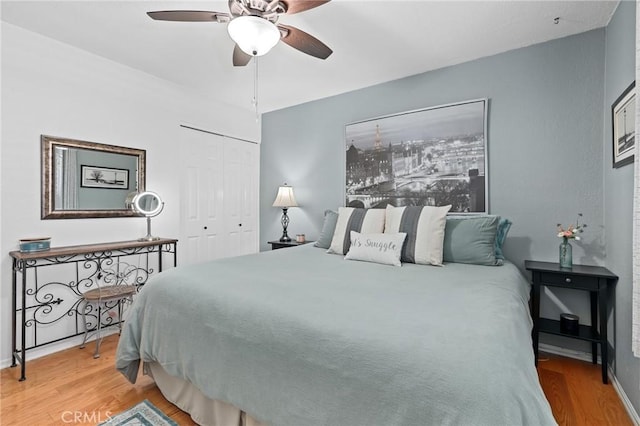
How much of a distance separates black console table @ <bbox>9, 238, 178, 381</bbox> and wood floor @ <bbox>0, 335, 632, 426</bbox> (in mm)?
207

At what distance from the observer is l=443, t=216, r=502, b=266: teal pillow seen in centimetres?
221

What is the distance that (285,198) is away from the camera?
3.88 meters

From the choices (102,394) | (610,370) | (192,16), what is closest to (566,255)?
(610,370)

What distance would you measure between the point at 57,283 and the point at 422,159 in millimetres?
3428

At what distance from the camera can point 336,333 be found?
1099mm

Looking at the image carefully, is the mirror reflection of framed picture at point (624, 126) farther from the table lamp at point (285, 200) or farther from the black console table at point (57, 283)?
the black console table at point (57, 283)

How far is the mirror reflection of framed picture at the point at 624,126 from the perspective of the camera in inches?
68.1

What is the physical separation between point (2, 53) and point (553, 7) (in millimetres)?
3938

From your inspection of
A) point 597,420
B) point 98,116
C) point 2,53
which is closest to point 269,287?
point 597,420

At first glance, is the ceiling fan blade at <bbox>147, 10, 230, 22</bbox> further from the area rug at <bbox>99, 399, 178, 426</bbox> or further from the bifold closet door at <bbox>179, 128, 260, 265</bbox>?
the area rug at <bbox>99, 399, 178, 426</bbox>

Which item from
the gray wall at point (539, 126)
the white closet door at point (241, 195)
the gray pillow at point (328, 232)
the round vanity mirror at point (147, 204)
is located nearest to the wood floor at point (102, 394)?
the gray wall at point (539, 126)

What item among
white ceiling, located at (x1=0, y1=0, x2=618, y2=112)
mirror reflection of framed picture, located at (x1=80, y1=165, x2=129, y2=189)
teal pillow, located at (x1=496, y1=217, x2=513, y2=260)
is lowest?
teal pillow, located at (x1=496, y1=217, x2=513, y2=260)

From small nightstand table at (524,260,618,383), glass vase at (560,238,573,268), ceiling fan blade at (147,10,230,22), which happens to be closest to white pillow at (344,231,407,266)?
small nightstand table at (524,260,618,383)

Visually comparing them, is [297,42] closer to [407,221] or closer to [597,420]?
[407,221]
